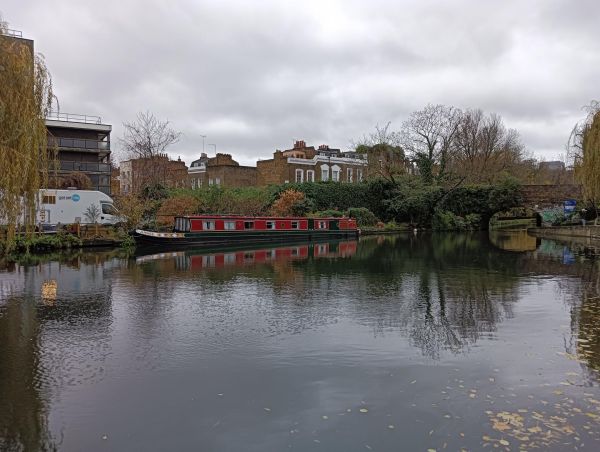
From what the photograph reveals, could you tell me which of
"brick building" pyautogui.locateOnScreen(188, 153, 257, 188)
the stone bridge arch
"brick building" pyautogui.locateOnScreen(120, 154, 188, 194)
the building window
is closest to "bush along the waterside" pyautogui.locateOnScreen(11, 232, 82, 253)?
"brick building" pyautogui.locateOnScreen(120, 154, 188, 194)

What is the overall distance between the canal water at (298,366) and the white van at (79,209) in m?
14.3

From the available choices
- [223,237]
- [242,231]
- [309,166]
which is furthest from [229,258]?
[309,166]

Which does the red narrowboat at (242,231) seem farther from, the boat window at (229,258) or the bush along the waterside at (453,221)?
the bush along the waterside at (453,221)

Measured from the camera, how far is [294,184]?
1770 inches

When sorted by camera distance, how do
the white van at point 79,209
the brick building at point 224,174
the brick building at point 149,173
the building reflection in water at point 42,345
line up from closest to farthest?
the building reflection in water at point 42,345
the white van at point 79,209
the brick building at point 149,173
the brick building at point 224,174

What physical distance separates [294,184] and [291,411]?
130ft

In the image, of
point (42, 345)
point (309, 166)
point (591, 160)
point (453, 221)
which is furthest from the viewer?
point (309, 166)

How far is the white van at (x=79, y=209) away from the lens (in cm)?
2816

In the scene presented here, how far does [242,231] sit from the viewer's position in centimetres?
3123

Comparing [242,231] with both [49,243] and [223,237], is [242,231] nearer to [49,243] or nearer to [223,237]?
[223,237]

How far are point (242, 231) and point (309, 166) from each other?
2509 centimetres

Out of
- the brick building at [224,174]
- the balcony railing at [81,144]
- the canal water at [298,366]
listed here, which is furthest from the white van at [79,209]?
the brick building at [224,174]

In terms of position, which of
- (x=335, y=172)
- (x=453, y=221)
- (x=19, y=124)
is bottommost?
(x=453, y=221)

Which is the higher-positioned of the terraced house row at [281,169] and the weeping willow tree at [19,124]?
the terraced house row at [281,169]
